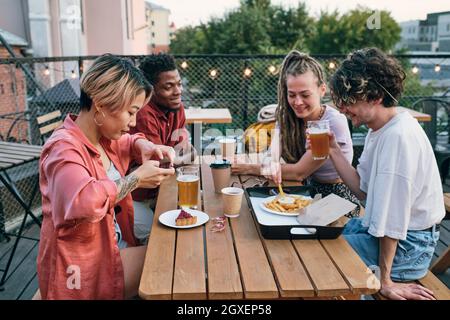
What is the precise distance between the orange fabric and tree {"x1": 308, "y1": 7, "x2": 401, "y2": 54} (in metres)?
19.5

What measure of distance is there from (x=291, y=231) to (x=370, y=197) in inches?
16.0

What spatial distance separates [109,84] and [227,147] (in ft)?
3.26

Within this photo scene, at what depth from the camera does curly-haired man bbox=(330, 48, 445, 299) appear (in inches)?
65.7

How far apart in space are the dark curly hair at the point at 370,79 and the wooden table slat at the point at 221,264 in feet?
2.47

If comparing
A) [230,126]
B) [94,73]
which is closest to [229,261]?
[94,73]


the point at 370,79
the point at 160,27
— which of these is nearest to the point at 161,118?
the point at 370,79

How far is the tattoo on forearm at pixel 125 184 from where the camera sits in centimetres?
166

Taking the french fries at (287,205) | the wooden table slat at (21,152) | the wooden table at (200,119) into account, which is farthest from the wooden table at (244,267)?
the wooden table at (200,119)

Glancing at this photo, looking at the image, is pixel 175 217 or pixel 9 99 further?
pixel 9 99

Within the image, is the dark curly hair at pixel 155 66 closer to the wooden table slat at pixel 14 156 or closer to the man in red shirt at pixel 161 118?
the man in red shirt at pixel 161 118

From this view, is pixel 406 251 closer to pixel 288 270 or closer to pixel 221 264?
pixel 288 270

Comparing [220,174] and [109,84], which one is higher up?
[109,84]

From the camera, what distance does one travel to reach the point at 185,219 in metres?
1.75
